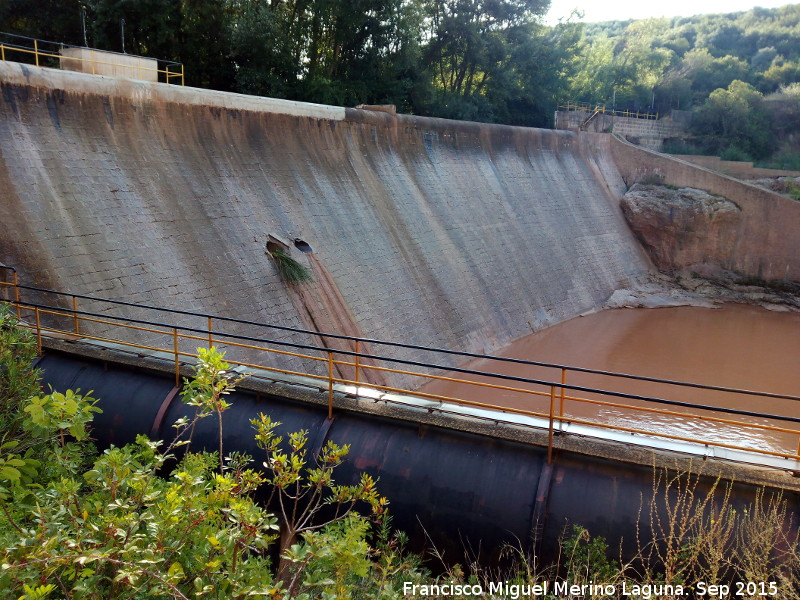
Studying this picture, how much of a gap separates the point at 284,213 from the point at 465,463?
32.6 ft

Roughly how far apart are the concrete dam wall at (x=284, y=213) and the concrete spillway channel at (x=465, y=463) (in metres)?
5.07

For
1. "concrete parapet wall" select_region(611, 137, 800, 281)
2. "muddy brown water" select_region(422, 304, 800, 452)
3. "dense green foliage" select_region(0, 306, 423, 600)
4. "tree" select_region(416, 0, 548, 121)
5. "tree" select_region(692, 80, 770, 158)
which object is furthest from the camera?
"tree" select_region(692, 80, 770, 158)

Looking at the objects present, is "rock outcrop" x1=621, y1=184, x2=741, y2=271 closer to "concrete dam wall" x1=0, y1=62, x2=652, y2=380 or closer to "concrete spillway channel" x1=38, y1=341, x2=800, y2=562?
"concrete dam wall" x1=0, y1=62, x2=652, y2=380

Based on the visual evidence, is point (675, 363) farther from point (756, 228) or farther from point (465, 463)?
point (465, 463)

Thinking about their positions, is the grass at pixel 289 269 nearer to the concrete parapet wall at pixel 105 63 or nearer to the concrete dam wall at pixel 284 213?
the concrete dam wall at pixel 284 213

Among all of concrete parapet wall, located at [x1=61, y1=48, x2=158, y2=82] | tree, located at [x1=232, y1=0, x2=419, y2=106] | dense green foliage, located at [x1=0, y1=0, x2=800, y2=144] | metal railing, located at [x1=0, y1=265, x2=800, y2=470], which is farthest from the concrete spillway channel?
dense green foliage, located at [x1=0, y1=0, x2=800, y2=144]

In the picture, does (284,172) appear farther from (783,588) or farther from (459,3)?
(459,3)

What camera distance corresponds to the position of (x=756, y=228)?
2517 cm

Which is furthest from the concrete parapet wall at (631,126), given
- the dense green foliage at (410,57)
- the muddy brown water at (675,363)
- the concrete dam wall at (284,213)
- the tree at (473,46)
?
the muddy brown water at (675,363)

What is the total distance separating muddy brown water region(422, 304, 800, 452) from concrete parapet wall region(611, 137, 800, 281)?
2.11 metres

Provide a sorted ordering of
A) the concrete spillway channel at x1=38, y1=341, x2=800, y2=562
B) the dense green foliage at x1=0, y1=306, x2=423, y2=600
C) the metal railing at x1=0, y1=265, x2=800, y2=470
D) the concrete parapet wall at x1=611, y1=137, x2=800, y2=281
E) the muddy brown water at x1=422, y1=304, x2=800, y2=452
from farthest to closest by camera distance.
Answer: the concrete parapet wall at x1=611, y1=137, x2=800, y2=281 → the muddy brown water at x1=422, y1=304, x2=800, y2=452 → the metal railing at x1=0, y1=265, x2=800, y2=470 → the concrete spillway channel at x1=38, y1=341, x2=800, y2=562 → the dense green foliage at x1=0, y1=306, x2=423, y2=600

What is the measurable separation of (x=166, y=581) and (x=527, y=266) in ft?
60.3

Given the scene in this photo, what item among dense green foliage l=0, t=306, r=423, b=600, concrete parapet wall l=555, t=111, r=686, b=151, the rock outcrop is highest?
concrete parapet wall l=555, t=111, r=686, b=151

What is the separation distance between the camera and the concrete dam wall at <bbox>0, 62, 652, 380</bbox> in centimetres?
1081
